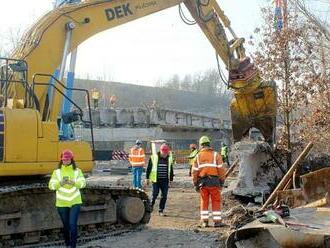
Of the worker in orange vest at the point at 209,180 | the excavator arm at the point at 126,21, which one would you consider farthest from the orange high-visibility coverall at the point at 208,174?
the excavator arm at the point at 126,21

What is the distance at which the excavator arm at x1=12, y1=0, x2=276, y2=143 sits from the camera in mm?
9961

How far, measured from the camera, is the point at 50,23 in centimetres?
1007

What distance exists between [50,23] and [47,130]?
6.85 feet

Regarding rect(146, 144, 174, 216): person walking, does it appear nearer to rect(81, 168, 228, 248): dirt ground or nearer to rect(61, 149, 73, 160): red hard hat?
rect(81, 168, 228, 248): dirt ground

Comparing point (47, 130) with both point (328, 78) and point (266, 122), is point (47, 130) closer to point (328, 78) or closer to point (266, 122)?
point (266, 122)

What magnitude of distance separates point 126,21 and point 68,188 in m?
4.02

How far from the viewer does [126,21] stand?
11.3m

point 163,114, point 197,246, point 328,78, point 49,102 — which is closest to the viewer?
point 197,246

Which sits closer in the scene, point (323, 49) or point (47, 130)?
point (47, 130)

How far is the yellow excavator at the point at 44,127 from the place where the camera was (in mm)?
8922

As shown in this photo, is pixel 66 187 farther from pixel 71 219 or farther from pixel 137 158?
pixel 137 158

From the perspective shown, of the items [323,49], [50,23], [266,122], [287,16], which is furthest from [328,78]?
[50,23]

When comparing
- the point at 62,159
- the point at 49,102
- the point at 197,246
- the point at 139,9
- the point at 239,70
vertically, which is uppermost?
the point at 139,9

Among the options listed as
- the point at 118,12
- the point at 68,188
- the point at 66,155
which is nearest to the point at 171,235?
the point at 68,188
